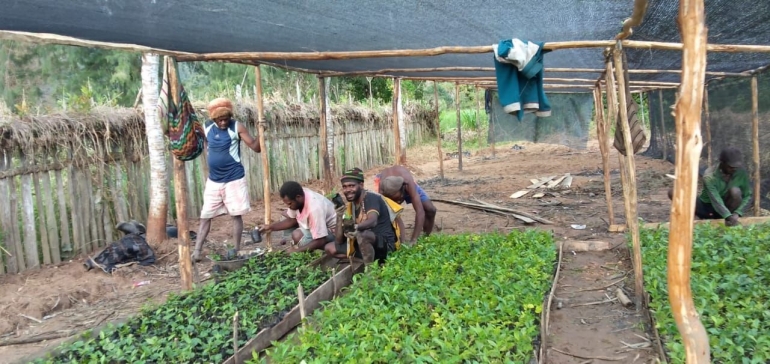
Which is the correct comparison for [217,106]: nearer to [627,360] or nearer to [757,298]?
[627,360]

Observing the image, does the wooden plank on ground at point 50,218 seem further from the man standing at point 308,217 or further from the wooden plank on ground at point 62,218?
the man standing at point 308,217

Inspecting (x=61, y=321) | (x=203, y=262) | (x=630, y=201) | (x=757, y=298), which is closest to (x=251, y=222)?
(x=203, y=262)

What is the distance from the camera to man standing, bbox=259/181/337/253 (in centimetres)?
618

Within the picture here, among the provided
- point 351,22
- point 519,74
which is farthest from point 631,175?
point 351,22

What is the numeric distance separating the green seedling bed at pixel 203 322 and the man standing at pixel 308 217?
42 cm

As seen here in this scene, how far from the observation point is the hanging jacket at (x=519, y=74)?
14.5 ft

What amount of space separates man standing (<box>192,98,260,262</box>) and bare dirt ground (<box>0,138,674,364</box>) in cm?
77

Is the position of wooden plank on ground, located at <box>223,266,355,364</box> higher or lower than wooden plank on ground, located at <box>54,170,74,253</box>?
lower

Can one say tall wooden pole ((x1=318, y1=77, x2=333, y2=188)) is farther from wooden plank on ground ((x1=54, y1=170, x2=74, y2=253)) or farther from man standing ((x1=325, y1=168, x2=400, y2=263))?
wooden plank on ground ((x1=54, y1=170, x2=74, y2=253))

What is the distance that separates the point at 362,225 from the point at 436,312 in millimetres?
1793

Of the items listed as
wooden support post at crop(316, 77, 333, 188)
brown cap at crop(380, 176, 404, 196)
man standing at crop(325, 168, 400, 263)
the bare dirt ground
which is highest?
wooden support post at crop(316, 77, 333, 188)

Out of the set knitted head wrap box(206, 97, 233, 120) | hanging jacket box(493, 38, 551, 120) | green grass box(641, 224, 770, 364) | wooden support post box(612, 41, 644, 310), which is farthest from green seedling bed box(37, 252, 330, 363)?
green grass box(641, 224, 770, 364)

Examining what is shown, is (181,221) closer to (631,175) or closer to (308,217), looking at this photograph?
(308,217)

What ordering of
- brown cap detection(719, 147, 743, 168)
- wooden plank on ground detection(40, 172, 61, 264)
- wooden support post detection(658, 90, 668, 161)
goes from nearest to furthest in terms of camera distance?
brown cap detection(719, 147, 743, 168), wooden plank on ground detection(40, 172, 61, 264), wooden support post detection(658, 90, 668, 161)
